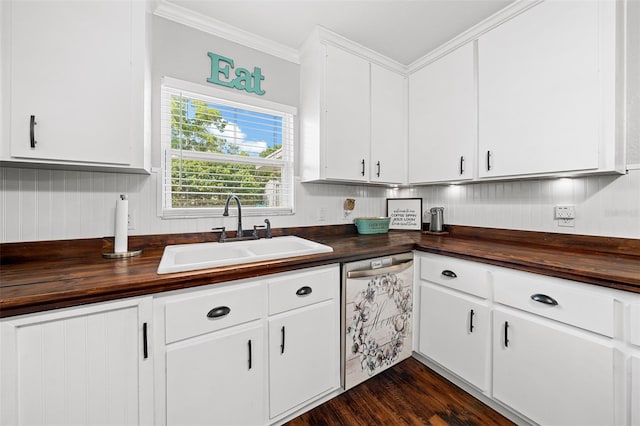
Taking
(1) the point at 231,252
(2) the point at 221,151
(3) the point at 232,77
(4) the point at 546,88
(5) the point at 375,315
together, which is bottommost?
(5) the point at 375,315

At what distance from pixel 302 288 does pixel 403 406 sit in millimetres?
944

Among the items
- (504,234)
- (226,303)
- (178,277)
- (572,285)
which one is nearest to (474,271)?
(572,285)

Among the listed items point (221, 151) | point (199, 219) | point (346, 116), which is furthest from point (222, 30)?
point (199, 219)

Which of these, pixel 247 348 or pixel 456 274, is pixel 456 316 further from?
pixel 247 348

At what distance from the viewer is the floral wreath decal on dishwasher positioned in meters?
1.60

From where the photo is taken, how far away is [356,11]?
5.50 ft

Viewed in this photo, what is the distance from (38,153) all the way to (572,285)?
2.44 m

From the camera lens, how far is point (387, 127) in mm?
2260

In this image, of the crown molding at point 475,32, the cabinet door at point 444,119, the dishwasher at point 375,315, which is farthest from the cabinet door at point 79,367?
the crown molding at point 475,32

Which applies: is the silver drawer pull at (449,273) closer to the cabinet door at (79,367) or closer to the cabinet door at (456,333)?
the cabinet door at (456,333)

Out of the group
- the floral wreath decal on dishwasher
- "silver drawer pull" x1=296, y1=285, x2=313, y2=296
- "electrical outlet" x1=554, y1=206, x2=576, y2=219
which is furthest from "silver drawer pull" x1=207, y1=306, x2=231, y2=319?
"electrical outlet" x1=554, y1=206, x2=576, y2=219

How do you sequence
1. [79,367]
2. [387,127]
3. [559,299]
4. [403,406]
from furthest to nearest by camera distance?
[387,127], [403,406], [559,299], [79,367]

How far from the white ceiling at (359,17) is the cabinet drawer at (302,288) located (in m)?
1.66

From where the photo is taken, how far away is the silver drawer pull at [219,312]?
3.71 feet
